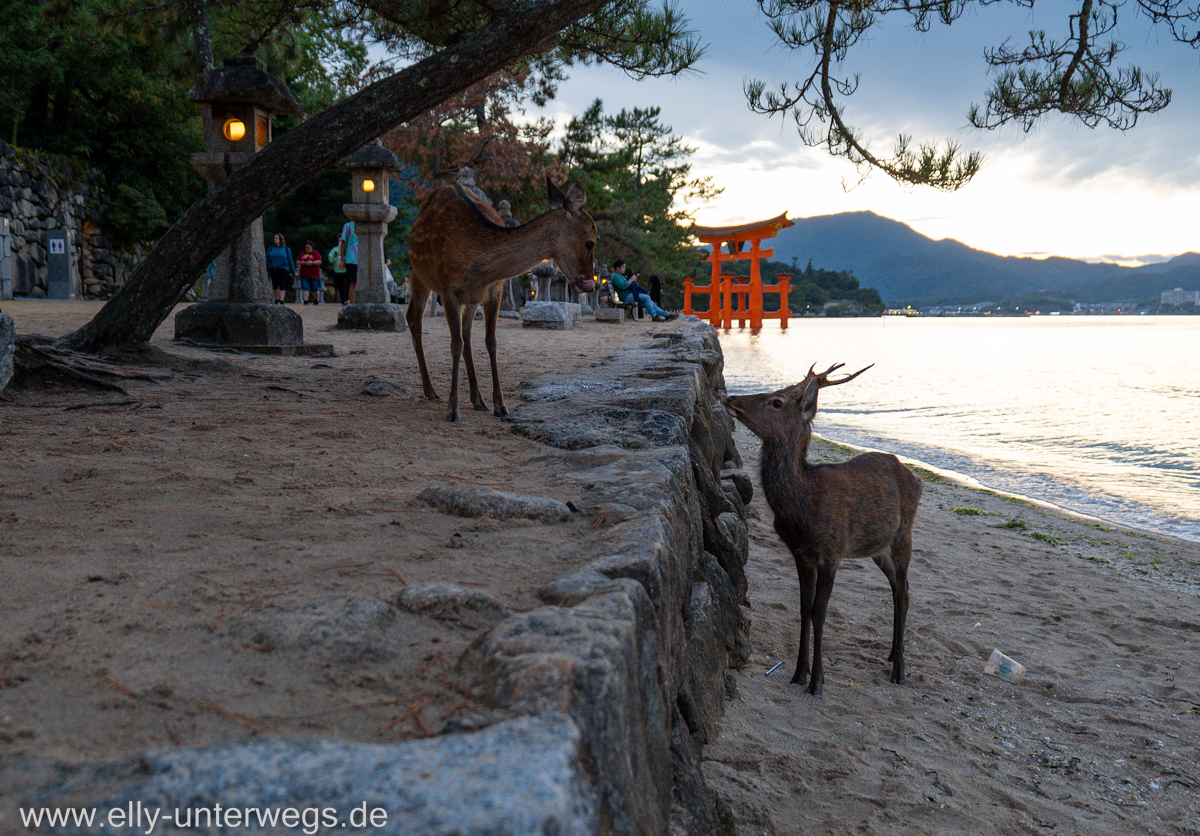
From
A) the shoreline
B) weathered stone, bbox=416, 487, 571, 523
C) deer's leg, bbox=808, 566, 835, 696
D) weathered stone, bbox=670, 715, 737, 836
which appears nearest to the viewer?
weathered stone, bbox=670, 715, 737, 836

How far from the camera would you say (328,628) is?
5.16ft

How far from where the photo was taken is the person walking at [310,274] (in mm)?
20562

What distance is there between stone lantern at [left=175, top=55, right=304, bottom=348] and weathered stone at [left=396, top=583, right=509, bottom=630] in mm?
6803

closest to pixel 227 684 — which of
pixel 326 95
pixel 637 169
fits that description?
pixel 326 95

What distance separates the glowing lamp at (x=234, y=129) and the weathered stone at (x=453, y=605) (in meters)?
8.16

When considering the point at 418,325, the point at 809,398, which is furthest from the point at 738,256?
the point at 809,398

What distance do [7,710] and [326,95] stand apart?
30.3m

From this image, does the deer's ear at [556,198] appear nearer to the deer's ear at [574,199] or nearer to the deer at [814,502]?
the deer's ear at [574,199]

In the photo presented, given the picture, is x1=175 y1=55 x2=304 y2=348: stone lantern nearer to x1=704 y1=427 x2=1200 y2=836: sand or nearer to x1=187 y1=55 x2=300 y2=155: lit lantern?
x1=187 y1=55 x2=300 y2=155: lit lantern

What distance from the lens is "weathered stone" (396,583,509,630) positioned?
5.54 feet

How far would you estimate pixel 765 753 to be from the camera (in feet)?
9.11

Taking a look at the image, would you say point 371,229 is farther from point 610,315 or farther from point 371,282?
point 610,315

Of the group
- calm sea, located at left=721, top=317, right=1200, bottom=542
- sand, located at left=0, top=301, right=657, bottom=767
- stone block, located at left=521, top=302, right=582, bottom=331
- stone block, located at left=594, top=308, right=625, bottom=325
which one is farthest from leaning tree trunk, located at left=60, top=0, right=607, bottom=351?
stone block, located at left=594, top=308, right=625, bottom=325

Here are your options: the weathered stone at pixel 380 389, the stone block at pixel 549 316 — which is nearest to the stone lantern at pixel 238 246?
the weathered stone at pixel 380 389
